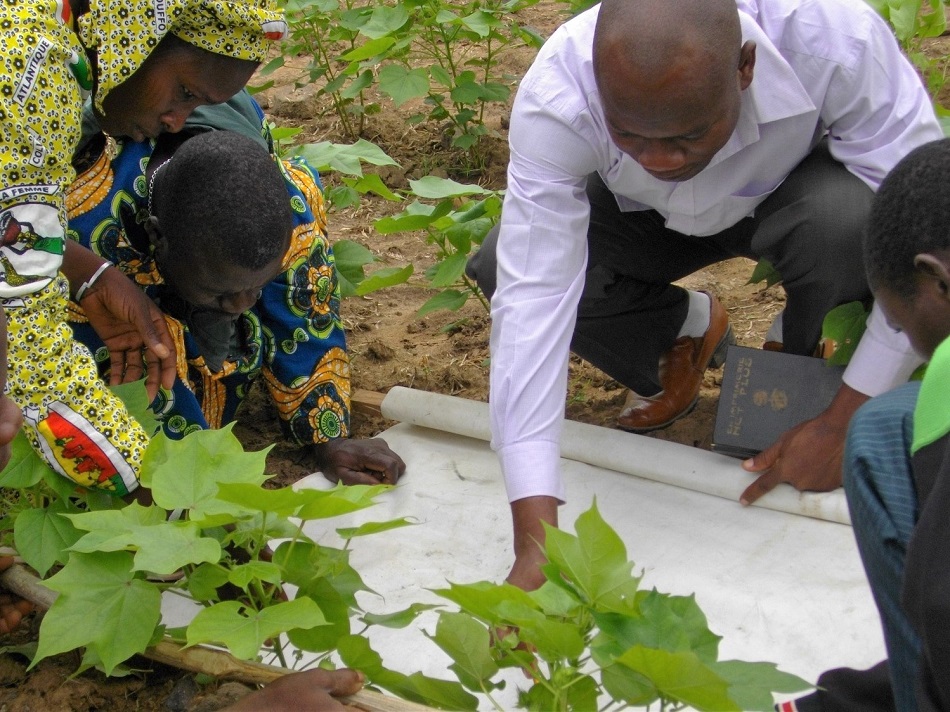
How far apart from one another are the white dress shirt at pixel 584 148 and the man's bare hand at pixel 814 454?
0.22ft

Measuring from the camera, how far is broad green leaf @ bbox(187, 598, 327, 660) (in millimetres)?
1223

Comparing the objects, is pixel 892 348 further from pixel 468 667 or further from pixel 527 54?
pixel 527 54

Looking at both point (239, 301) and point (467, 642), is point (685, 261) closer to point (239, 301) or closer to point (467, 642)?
point (239, 301)

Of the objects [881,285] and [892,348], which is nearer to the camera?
[881,285]

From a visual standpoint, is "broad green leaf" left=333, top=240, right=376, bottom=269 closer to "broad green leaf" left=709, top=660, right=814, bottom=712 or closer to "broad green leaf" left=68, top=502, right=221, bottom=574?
"broad green leaf" left=68, top=502, right=221, bottom=574

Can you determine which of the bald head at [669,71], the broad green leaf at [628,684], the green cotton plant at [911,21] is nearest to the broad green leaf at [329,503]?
the broad green leaf at [628,684]

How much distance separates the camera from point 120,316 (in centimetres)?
203

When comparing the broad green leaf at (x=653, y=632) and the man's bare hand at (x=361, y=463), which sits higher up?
Answer: the broad green leaf at (x=653, y=632)

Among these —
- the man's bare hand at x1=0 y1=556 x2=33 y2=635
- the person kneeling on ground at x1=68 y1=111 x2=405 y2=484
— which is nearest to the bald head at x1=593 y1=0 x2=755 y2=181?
the person kneeling on ground at x1=68 y1=111 x2=405 y2=484

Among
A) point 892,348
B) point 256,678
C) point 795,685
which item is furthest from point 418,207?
point 795,685

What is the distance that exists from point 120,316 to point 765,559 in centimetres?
127

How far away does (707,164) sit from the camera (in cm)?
182

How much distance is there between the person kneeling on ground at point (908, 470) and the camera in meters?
1.11

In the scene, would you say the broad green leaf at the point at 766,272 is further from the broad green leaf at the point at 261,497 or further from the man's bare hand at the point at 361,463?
the broad green leaf at the point at 261,497
